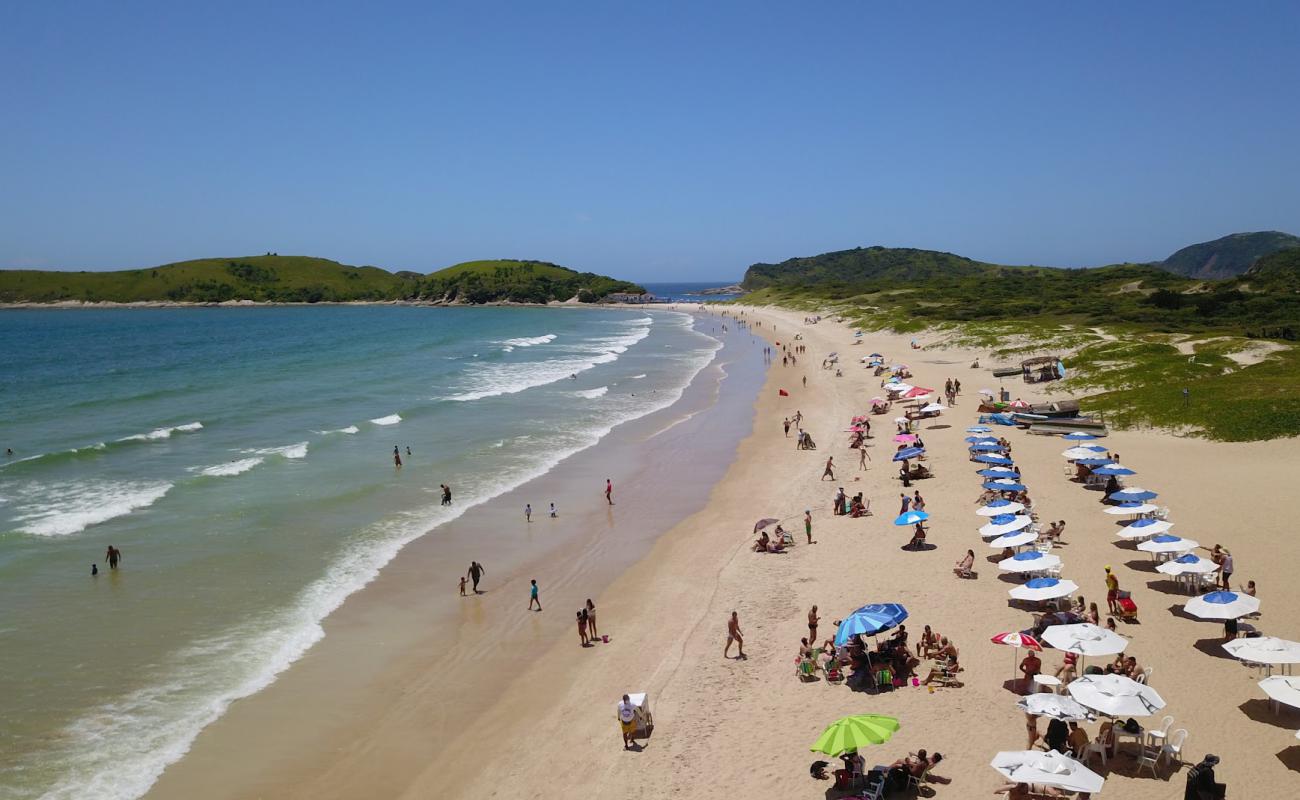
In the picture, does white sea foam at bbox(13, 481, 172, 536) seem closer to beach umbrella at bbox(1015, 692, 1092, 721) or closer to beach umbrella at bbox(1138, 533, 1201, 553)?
beach umbrella at bbox(1015, 692, 1092, 721)

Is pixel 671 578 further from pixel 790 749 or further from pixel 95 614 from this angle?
pixel 95 614

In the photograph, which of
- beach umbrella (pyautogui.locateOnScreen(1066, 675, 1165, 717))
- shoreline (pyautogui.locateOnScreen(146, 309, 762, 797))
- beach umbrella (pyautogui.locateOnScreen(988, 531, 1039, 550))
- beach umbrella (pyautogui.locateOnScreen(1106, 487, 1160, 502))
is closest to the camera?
beach umbrella (pyautogui.locateOnScreen(1066, 675, 1165, 717))

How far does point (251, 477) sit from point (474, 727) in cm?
1946

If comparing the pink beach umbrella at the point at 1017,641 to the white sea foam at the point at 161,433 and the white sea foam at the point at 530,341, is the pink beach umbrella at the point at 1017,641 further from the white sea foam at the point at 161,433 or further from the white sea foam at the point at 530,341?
the white sea foam at the point at 530,341

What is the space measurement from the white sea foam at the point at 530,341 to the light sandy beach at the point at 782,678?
6439 cm

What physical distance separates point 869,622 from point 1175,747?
4494 millimetres

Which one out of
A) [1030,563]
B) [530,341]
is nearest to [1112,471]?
[1030,563]

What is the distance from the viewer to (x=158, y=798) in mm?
11633

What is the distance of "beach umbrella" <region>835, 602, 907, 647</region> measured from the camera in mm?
13344

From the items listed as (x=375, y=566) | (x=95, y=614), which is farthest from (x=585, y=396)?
(x=95, y=614)

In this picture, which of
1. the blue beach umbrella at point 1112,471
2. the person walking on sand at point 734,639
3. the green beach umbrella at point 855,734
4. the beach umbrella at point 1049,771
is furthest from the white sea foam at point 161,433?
the blue beach umbrella at point 1112,471

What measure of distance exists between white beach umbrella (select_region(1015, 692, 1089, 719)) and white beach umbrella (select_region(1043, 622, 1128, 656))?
1.78 metres

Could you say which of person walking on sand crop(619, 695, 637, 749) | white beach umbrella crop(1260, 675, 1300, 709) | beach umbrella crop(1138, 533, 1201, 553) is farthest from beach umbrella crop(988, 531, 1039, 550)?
person walking on sand crop(619, 695, 637, 749)

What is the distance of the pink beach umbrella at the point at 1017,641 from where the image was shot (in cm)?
1307
